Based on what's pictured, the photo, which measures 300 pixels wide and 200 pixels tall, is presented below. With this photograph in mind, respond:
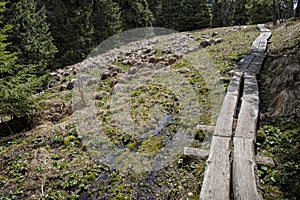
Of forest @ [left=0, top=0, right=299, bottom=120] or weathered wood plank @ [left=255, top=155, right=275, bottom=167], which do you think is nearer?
weathered wood plank @ [left=255, top=155, right=275, bottom=167]

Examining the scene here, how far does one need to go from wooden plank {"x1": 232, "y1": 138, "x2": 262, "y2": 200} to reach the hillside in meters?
0.29

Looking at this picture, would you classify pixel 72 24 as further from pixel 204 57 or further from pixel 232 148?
pixel 232 148

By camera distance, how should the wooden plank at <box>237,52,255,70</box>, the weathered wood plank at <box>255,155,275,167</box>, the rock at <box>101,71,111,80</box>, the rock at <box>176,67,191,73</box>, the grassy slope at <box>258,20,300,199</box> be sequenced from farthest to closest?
the rock at <box>101,71,111,80</box> < the rock at <box>176,67,191,73</box> < the wooden plank at <box>237,52,255,70</box> < the weathered wood plank at <box>255,155,275,167</box> < the grassy slope at <box>258,20,300,199</box>

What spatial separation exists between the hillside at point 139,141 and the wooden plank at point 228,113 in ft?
1.38

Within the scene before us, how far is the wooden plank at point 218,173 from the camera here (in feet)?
7.17

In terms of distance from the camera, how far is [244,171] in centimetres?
239

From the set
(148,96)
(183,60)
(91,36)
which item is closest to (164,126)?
(148,96)

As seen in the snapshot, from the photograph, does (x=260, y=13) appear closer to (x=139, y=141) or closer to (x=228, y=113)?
(x=228, y=113)

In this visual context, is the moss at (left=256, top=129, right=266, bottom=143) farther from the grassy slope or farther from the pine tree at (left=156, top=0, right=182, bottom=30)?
the pine tree at (left=156, top=0, right=182, bottom=30)

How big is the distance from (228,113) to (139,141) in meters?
1.82

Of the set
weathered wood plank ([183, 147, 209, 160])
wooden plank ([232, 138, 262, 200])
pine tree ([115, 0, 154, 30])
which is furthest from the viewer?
pine tree ([115, 0, 154, 30])

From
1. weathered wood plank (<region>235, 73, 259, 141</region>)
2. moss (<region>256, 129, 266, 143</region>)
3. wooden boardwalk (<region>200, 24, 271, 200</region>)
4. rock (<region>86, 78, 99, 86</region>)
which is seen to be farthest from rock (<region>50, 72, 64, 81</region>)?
moss (<region>256, 129, 266, 143</region>)

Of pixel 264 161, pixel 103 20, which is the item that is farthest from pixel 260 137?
pixel 103 20

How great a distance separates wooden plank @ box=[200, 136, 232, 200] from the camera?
219cm
